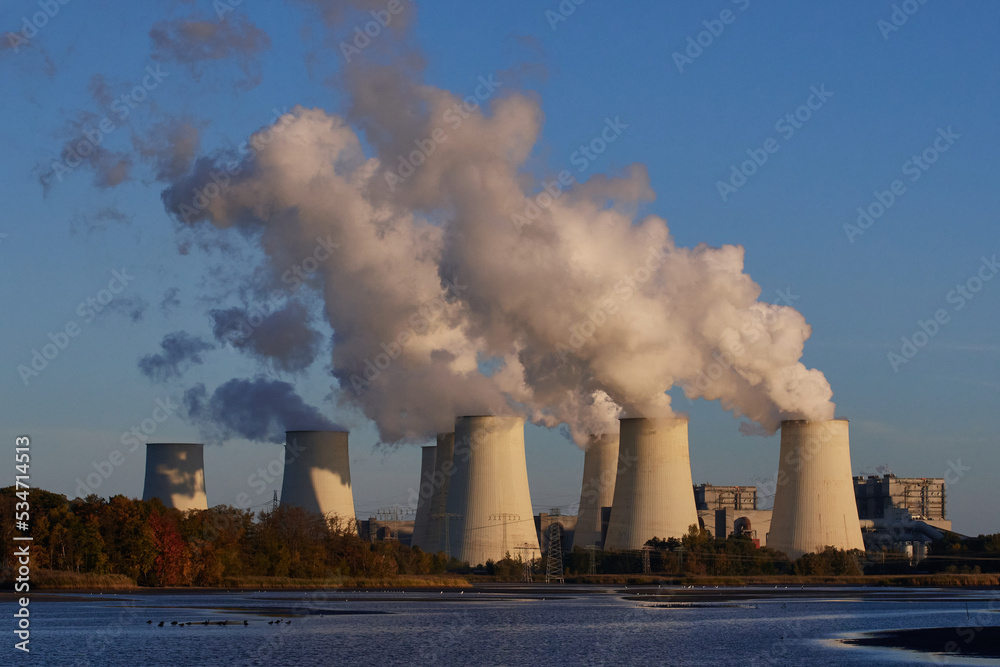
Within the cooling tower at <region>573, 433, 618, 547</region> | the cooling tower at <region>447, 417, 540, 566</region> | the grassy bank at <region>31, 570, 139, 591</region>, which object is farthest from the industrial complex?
the grassy bank at <region>31, 570, 139, 591</region>

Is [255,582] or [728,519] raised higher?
[728,519]

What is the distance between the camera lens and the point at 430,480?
186ft

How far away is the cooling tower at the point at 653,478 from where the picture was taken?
44.2 meters

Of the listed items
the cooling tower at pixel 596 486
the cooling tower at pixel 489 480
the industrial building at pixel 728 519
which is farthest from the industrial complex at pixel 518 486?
the industrial building at pixel 728 519

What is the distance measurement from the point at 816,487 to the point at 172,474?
24.2 metres

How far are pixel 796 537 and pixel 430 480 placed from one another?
1703cm

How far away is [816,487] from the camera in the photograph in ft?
150

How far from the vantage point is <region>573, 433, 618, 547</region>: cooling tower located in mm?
57062

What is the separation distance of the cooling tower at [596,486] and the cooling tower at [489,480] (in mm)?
12301

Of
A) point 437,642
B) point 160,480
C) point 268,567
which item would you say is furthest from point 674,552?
point 437,642

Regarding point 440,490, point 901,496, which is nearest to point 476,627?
point 440,490

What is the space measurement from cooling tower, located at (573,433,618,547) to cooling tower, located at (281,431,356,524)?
567 inches

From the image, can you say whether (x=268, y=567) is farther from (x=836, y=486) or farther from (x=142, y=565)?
(x=836, y=486)

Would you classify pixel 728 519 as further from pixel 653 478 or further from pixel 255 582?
pixel 255 582
